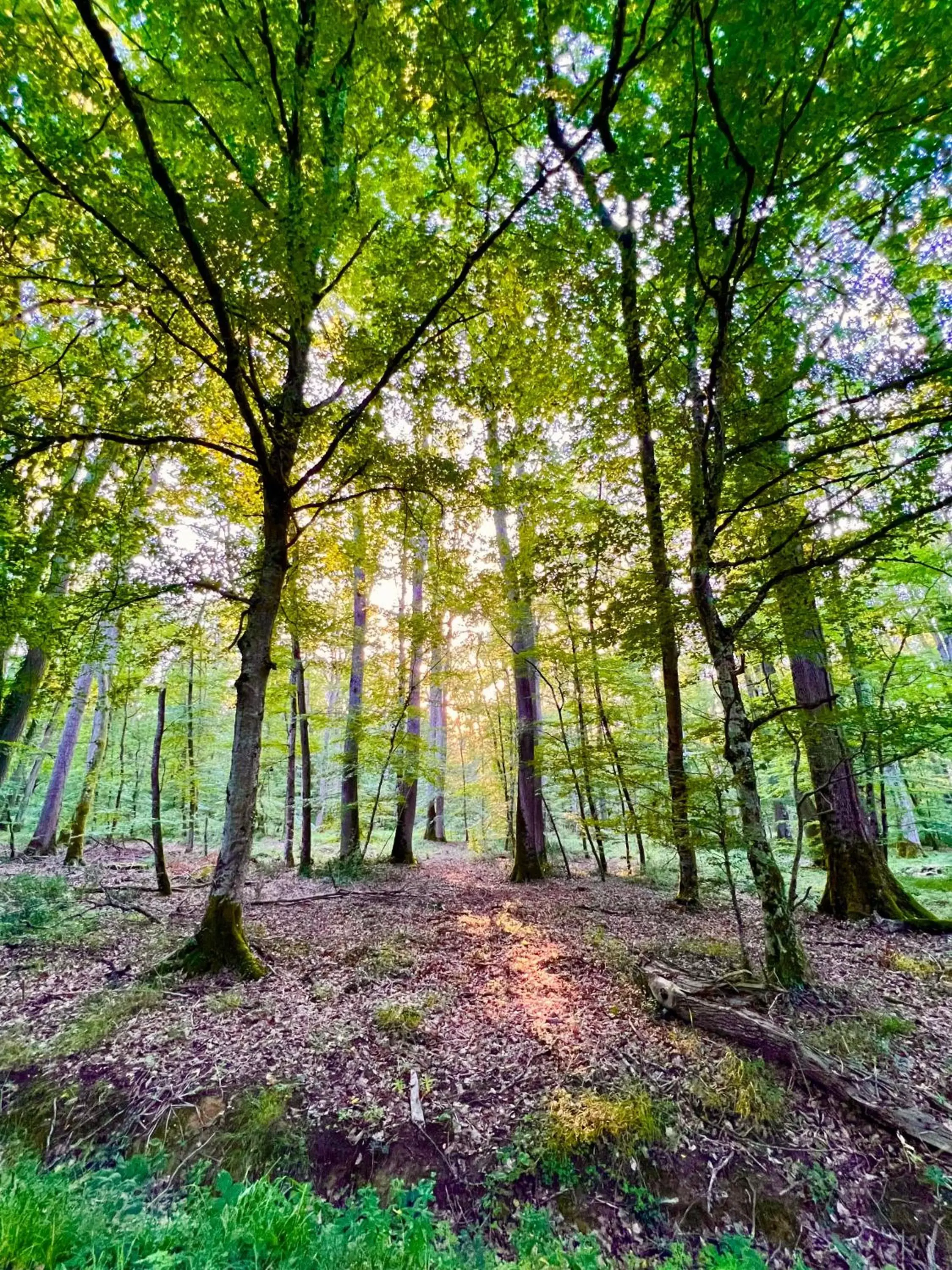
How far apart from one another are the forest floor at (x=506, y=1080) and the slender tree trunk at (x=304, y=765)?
13.0 feet

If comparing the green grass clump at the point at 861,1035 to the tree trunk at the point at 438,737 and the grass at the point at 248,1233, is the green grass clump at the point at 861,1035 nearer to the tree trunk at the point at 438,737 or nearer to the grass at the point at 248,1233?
the grass at the point at 248,1233

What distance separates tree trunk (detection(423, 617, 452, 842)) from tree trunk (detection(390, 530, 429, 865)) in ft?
1.46

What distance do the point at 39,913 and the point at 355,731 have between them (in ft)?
16.6

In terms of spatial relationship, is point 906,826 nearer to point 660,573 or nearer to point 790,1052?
point 660,573

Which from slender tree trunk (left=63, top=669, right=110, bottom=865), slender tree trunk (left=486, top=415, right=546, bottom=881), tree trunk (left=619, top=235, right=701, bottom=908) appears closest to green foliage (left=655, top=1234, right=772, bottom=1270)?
tree trunk (left=619, top=235, right=701, bottom=908)

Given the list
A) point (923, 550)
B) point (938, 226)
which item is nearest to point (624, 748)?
point (923, 550)

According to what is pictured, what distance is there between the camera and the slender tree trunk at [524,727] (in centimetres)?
909

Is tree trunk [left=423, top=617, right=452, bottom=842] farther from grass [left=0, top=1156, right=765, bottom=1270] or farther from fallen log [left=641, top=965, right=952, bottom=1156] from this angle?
grass [left=0, top=1156, right=765, bottom=1270]

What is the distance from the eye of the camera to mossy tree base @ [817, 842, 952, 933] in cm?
578

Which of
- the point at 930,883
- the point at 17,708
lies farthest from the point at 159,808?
the point at 930,883

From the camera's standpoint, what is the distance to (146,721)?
2020 centimetres

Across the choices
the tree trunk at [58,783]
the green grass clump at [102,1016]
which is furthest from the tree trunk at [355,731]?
the green grass clump at [102,1016]

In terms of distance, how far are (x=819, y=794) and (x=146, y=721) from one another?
76.0ft

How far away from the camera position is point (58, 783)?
10.3 meters
